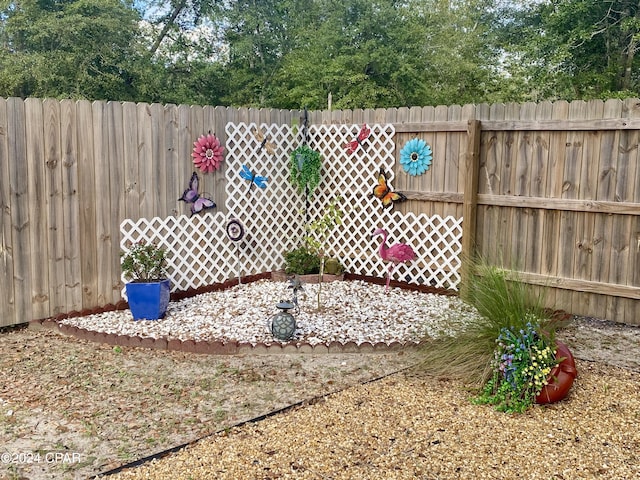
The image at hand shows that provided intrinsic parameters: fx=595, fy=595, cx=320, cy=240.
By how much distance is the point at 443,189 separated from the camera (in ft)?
18.6

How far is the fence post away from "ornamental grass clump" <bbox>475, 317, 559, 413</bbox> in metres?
2.14

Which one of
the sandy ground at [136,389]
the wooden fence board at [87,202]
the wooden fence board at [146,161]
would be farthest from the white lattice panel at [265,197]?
the sandy ground at [136,389]

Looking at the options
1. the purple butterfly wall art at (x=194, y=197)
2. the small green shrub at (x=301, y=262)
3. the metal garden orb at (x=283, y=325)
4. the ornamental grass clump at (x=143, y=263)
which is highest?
the purple butterfly wall art at (x=194, y=197)

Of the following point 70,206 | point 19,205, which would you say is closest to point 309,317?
point 70,206

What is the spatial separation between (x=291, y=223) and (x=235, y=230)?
0.83 meters

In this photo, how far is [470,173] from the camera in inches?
209

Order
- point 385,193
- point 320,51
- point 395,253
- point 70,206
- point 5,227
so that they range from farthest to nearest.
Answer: point 320,51, point 385,193, point 395,253, point 70,206, point 5,227

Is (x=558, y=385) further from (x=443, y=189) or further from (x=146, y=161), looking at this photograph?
(x=146, y=161)

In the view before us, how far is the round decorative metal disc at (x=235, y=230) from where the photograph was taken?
5.82 metres

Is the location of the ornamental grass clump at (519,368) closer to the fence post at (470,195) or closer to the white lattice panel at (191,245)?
the fence post at (470,195)

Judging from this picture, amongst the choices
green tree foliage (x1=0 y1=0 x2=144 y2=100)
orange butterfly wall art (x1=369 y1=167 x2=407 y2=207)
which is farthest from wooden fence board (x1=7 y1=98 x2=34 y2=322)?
green tree foliage (x1=0 y1=0 x2=144 y2=100)

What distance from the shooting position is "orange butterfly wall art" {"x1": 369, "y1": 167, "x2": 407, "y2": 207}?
19.4 ft

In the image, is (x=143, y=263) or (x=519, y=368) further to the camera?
(x=143, y=263)

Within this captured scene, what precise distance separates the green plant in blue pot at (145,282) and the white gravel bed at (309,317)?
9 cm
